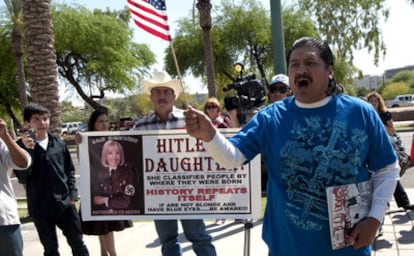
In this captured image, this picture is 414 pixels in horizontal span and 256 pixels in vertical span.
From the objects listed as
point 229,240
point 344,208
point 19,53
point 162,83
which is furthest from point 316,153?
point 19,53

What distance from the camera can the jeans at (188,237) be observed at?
409 cm

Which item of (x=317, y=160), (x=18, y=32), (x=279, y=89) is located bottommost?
(x=317, y=160)

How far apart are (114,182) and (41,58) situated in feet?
16.5

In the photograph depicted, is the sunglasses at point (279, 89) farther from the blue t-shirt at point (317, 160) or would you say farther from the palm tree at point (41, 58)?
the palm tree at point (41, 58)

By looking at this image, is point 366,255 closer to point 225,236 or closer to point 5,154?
point 5,154

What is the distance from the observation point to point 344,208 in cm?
225

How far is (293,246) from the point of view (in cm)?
230

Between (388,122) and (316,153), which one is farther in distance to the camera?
(388,122)

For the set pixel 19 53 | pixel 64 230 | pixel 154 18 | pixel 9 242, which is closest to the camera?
pixel 154 18

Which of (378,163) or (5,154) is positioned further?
(5,154)

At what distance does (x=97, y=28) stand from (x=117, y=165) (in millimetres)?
24625

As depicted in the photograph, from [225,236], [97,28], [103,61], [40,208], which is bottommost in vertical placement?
[225,236]

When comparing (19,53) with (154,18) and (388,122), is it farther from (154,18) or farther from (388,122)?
(154,18)

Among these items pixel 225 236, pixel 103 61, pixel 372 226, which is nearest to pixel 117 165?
pixel 225 236
